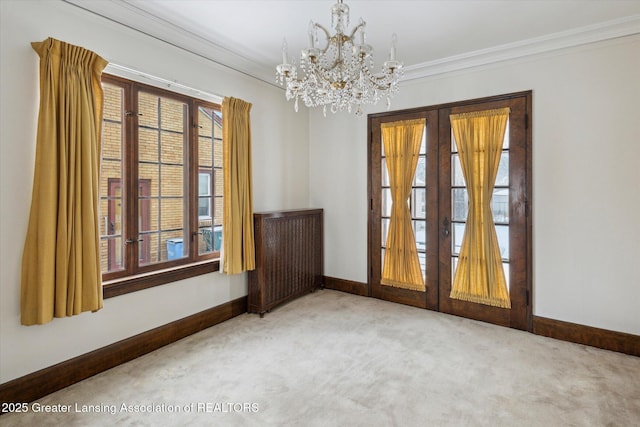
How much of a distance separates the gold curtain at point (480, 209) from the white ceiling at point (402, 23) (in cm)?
66

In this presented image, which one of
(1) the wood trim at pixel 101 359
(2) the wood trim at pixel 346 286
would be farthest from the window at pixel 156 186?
(2) the wood trim at pixel 346 286

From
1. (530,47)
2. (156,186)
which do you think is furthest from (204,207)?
(530,47)

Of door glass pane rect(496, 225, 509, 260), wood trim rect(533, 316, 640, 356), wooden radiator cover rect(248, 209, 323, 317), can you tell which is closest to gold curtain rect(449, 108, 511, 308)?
door glass pane rect(496, 225, 509, 260)

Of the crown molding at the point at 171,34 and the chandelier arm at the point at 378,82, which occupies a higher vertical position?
the crown molding at the point at 171,34

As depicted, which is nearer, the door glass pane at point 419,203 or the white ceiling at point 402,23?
the white ceiling at point 402,23

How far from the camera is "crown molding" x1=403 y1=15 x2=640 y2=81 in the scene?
2.87 metres

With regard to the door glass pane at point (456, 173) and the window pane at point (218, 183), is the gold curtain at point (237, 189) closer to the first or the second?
the window pane at point (218, 183)

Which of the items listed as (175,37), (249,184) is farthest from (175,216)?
(175,37)

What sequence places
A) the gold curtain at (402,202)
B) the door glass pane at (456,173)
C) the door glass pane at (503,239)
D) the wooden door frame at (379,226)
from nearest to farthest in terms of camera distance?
1. the door glass pane at (503,239)
2. the door glass pane at (456,173)
3. the wooden door frame at (379,226)
4. the gold curtain at (402,202)

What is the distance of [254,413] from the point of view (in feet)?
6.95

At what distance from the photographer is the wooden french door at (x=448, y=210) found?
11.1 ft

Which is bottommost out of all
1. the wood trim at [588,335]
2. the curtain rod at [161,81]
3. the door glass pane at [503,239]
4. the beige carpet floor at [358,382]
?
the beige carpet floor at [358,382]

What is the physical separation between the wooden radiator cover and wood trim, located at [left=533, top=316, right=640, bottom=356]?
8.64ft

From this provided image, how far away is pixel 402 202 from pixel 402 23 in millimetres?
1971
